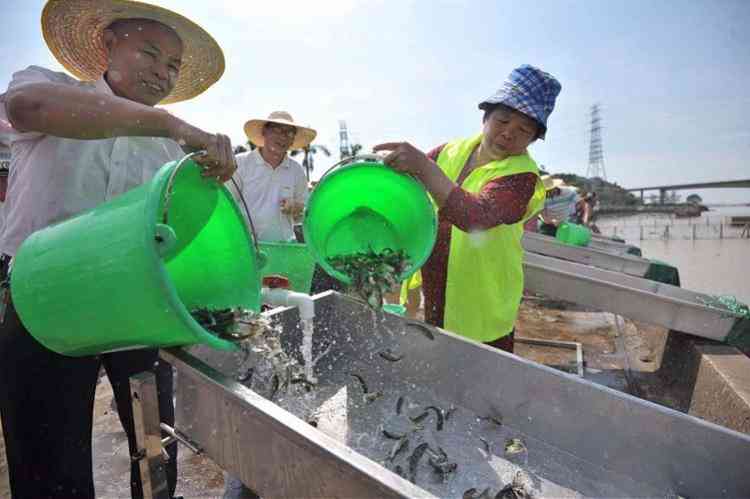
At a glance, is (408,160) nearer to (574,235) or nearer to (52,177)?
(52,177)

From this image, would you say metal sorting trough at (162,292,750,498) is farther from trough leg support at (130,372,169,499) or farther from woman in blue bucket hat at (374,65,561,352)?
woman in blue bucket hat at (374,65,561,352)

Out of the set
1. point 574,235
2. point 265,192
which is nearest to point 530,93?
point 265,192

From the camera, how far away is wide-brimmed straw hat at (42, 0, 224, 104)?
1736mm

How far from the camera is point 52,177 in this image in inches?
66.7

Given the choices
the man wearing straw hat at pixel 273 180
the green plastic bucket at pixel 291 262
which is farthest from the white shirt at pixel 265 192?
the green plastic bucket at pixel 291 262

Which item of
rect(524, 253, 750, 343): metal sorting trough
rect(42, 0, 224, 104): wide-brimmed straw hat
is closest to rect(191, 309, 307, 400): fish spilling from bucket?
rect(42, 0, 224, 104): wide-brimmed straw hat

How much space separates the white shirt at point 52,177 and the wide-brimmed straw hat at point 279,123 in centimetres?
292

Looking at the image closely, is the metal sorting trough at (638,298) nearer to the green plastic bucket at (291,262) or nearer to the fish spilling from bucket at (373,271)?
the green plastic bucket at (291,262)

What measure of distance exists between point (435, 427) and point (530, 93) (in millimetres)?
1892

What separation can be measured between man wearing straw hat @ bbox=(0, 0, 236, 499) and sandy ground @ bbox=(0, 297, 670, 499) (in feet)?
3.84

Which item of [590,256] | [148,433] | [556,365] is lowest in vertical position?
[556,365]

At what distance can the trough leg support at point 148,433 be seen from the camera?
1.57m

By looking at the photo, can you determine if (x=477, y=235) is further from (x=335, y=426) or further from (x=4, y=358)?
(x=4, y=358)

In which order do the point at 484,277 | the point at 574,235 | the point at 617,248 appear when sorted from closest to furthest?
the point at 484,277, the point at 574,235, the point at 617,248
